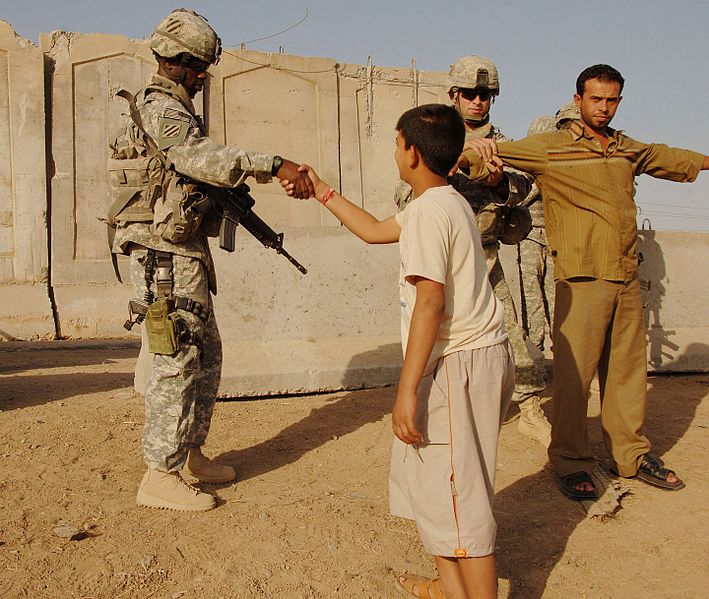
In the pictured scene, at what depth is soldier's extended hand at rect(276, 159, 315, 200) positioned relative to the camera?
129 inches

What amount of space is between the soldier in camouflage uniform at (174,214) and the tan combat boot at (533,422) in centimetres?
205

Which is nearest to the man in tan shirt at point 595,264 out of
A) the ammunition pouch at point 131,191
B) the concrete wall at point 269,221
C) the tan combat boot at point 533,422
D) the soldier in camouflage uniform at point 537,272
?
the tan combat boot at point 533,422

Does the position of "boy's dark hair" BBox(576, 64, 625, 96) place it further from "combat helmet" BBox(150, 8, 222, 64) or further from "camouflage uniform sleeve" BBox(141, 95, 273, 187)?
"combat helmet" BBox(150, 8, 222, 64)

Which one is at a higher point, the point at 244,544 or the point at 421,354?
the point at 421,354

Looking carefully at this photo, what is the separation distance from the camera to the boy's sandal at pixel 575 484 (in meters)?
3.51

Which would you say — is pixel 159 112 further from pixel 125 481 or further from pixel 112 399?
pixel 112 399

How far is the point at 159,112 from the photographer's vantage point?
3.28 m

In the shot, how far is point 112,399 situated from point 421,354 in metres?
3.91

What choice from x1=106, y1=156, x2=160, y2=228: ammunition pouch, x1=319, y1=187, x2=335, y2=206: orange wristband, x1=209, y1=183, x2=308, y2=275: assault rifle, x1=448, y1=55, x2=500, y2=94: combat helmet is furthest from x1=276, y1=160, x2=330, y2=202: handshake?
x1=448, y1=55, x2=500, y2=94: combat helmet

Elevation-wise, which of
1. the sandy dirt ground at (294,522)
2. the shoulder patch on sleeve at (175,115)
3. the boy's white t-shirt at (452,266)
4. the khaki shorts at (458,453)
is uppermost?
the shoulder patch on sleeve at (175,115)

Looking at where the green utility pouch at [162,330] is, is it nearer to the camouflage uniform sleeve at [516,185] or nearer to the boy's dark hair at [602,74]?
the camouflage uniform sleeve at [516,185]

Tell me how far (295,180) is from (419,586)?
178cm

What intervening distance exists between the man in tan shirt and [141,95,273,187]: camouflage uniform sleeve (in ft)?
3.80

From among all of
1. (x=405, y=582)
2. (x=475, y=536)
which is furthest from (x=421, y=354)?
(x=405, y=582)
